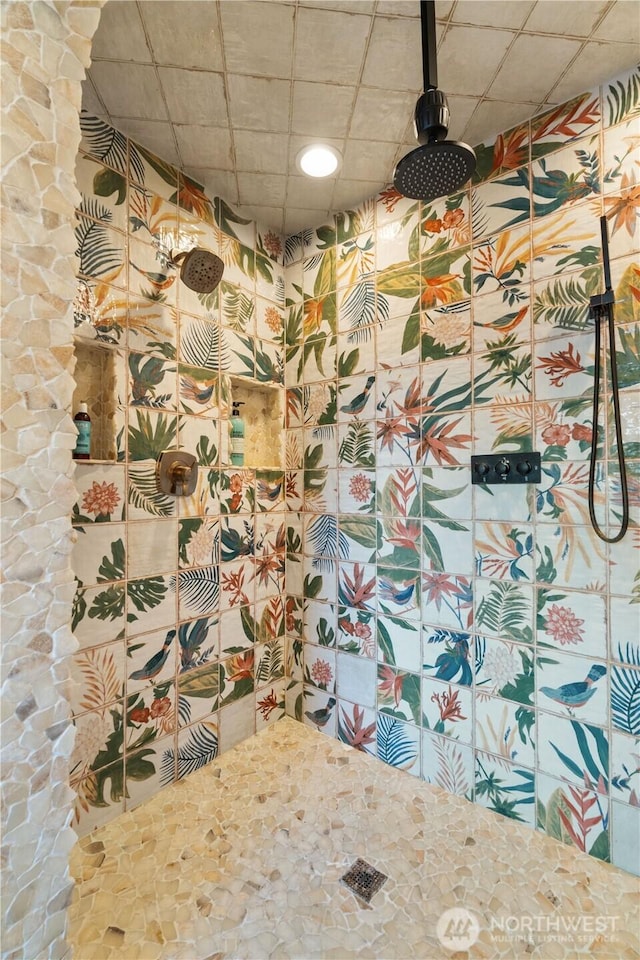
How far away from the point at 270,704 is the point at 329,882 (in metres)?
0.73

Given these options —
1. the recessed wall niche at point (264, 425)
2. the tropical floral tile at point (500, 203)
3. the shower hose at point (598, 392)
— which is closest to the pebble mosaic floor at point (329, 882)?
the shower hose at point (598, 392)

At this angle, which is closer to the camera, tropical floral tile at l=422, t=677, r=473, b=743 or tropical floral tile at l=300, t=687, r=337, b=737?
tropical floral tile at l=422, t=677, r=473, b=743

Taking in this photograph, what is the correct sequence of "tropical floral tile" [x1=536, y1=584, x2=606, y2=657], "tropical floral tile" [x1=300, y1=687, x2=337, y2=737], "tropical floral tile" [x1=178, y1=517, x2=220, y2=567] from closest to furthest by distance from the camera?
"tropical floral tile" [x1=536, y1=584, x2=606, y2=657]
"tropical floral tile" [x1=178, y1=517, x2=220, y2=567]
"tropical floral tile" [x1=300, y1=687, x2=337, y2=737]

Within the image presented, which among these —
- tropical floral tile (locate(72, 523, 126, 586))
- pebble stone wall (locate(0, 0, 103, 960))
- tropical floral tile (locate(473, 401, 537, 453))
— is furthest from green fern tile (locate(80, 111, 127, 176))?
tropical floral tile (locate(473, 401, 537, 453))

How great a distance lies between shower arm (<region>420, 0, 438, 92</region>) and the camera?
838mm

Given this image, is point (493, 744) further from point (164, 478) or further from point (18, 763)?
point (164, 478)

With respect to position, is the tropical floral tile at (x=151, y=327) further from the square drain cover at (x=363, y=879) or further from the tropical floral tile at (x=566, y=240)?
the square drain cover at (x=363, y=879)

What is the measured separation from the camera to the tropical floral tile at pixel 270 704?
163cm

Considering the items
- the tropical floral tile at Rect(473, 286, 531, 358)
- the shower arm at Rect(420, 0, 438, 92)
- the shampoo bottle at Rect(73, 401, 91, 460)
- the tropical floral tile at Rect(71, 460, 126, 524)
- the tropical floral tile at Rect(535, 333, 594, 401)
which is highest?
the shower arm at Rect(420, 0, 438, 92)

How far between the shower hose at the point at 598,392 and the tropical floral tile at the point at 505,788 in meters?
0.76

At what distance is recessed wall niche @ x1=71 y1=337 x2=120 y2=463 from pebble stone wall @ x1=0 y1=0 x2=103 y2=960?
0.50m

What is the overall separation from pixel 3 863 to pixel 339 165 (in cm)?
198

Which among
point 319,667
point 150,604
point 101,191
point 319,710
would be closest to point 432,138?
point 101,191

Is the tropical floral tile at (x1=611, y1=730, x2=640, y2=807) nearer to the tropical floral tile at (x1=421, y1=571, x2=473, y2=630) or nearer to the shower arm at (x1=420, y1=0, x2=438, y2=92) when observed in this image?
the tropical floral tile at (x1=421, y1=571, x2=473, y2=630)
